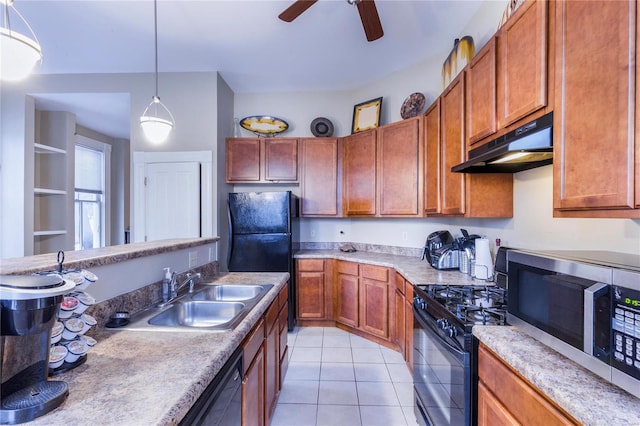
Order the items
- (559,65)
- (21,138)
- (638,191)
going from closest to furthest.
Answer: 1. (638,191)
2. (559,65)
3. (21,138)

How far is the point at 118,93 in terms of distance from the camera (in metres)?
3.45

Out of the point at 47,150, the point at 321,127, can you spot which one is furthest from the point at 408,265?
the point at 47,150

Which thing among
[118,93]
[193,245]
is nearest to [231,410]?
Result: [193,245]

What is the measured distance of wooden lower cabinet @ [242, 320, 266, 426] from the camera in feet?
4.06

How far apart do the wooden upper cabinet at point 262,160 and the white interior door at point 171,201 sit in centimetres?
52

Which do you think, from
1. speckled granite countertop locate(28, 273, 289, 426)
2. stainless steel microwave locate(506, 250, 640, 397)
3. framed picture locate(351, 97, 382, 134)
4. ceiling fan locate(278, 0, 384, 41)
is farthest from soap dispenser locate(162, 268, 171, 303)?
framed picture locate(351, 97, 382, 134)

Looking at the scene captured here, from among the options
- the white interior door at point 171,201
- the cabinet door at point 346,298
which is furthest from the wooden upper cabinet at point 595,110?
the white interior door at point 171,201

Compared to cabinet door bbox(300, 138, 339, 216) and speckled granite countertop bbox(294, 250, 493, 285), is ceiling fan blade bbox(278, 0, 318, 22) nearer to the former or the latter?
cabinet door bbox(300, 138, 339, 216)

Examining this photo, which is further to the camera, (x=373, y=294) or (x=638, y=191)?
(x=373, y=294)

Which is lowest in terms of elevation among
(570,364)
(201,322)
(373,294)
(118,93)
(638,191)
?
(373,294)

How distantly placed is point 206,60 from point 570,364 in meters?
3.76

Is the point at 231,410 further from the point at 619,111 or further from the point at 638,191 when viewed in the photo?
the point at 619,111

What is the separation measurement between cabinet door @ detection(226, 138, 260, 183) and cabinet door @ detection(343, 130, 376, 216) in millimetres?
1123

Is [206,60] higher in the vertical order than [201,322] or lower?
higher
